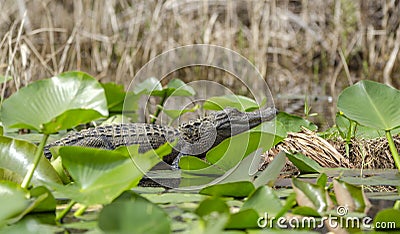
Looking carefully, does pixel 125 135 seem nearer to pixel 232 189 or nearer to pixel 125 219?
pixel 232 189

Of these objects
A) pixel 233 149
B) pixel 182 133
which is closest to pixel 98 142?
pixel 182 133

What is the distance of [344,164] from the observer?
2588mm

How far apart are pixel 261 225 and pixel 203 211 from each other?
0.49ft

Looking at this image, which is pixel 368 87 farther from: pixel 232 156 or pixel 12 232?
pixel 12 232

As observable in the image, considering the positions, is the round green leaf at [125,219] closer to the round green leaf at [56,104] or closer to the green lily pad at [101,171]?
the green lily pad at [101,171]

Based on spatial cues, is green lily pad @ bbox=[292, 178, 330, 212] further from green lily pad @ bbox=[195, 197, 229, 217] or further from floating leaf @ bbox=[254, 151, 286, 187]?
green lily pad @ bbox=[195, 197, 229, 217]

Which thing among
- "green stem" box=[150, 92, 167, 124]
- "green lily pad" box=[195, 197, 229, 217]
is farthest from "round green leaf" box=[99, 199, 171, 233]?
"green stem" box=[150, 92, 167, 124]

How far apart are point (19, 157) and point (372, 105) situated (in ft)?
3.91

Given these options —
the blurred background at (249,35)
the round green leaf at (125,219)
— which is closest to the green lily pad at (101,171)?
the round green leaf at (125,219)

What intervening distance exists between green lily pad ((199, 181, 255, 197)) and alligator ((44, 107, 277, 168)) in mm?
848

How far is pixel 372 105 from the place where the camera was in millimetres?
2191

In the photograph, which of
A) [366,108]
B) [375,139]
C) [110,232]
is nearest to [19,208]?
[110,232]

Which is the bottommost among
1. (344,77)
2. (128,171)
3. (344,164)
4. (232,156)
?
(344,77)

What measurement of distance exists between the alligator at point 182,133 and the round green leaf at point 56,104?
0.98m
